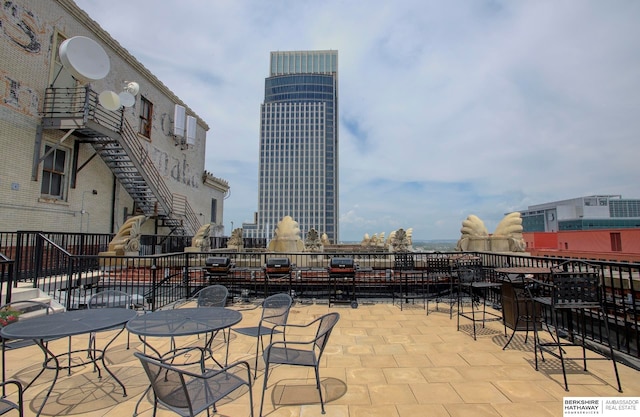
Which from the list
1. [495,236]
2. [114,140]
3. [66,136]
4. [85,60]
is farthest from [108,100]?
[495,236]

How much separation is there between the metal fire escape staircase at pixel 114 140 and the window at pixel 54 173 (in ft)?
3.15

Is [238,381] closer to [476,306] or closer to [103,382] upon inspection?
[103,382]

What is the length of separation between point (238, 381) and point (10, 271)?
4.66m

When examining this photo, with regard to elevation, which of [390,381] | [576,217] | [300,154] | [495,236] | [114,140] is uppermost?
[300,154]

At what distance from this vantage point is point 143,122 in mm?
17906

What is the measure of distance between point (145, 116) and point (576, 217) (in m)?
89.4

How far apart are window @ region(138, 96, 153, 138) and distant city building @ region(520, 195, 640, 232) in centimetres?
7373

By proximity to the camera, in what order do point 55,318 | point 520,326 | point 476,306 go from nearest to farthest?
point 55,318 < point 520,326 < point 476,306

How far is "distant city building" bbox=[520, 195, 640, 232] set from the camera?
208ft

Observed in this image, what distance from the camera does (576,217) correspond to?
237ft

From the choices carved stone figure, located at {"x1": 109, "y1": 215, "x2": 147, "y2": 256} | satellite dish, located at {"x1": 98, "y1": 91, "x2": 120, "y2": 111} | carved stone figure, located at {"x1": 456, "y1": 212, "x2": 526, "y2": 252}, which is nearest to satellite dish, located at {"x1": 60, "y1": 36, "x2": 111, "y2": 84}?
satellite dish, located at {"x1": 98, "y1": 91, "x2": 120, "y2": 111}

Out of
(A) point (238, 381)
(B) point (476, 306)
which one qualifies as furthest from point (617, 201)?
(A) point (238, 381)

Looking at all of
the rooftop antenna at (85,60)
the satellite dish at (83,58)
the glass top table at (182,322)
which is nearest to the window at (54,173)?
the rooftop antenna at (85,60)

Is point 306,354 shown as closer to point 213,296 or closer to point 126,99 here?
point 213,296
